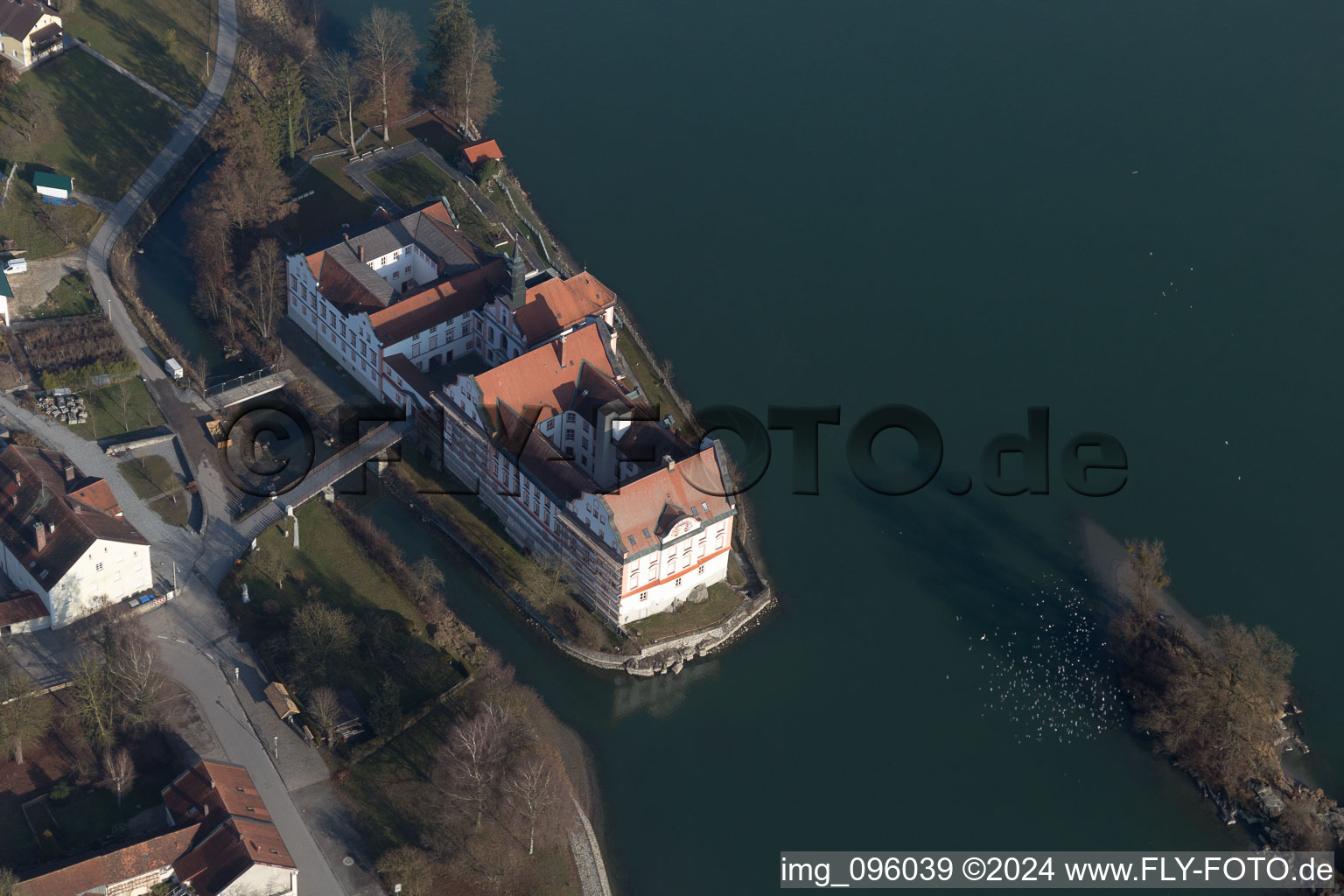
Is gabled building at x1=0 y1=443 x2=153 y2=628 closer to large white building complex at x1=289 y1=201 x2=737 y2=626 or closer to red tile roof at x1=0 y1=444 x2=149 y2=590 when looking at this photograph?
red tile roof at x1=0 y1=444 x2=149 y2=590

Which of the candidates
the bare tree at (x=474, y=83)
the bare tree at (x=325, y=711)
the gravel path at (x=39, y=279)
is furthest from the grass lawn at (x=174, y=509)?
the bare tree at (x=474, y=83)

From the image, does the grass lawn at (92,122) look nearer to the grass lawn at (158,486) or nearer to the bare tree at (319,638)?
the grass lawn at (158,486)

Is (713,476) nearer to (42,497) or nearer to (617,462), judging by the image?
(617,462)

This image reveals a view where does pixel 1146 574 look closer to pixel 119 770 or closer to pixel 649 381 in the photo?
pixel 649 381

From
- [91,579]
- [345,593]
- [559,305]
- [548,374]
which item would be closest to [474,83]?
[559,305]

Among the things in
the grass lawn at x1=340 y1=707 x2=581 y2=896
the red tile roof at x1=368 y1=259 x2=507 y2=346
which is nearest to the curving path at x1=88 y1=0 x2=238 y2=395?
the red tile roof at x1=368 y1=259 x2=507 y2=346

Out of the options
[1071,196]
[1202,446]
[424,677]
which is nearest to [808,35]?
[1071,196]
